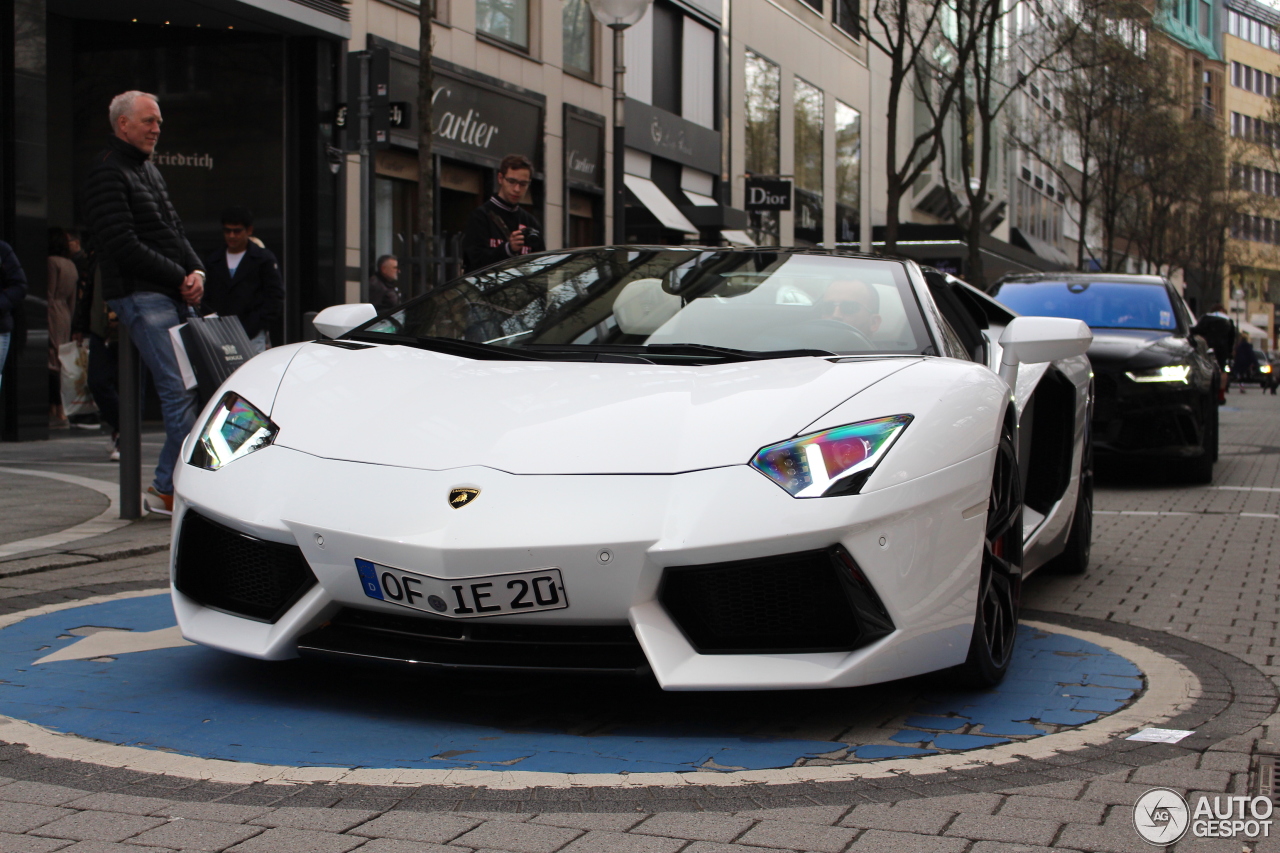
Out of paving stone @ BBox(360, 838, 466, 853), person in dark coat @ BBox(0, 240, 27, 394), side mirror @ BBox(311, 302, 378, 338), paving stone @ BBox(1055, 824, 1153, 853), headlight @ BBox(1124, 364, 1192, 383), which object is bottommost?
paving stone @ BBox(1055, 824, 1153, 853)

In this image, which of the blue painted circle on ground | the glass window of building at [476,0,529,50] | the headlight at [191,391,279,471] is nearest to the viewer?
the blue painted circle on ground

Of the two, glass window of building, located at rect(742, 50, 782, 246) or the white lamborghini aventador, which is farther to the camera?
glass window of building, located at rect(742, 50, 782, 246)

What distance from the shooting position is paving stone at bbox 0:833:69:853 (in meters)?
2.57

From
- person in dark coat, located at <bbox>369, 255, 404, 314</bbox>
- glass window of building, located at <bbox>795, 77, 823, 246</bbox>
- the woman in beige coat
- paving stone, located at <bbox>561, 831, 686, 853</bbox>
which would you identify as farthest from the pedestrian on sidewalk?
paving stone, located at <bbox>561, 831, 686, 853</bbox>

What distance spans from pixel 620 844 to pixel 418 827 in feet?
1.21

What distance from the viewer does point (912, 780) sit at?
10.1 feet

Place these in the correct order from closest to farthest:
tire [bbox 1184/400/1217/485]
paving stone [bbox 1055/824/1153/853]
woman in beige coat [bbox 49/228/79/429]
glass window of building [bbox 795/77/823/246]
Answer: paving stone [bbox 1055/824/1153/853] → tire [bbox 1184/400/1217/485] → woman in beige coat [bbox 49/228/79/429] → glass window of building [bbox 795/77/823/246]

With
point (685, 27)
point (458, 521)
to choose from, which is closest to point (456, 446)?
point (458, 521)

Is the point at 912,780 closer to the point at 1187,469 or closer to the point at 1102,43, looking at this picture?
the point at 1187,469

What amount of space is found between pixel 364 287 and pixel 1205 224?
54.5 metres

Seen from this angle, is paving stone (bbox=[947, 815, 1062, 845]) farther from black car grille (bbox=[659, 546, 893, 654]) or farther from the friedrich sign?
the friedrich sign

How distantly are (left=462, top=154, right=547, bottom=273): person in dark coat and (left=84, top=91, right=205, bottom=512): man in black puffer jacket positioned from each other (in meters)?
1.87

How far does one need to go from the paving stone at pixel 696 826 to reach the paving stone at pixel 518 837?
0.14 metres

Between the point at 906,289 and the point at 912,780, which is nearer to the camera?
the point at 912,780
